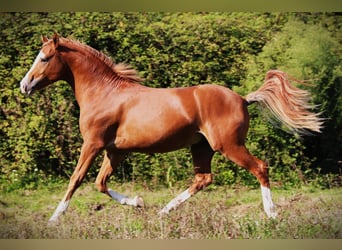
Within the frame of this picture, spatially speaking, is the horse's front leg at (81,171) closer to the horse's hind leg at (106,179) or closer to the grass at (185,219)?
the grass at (185,219)

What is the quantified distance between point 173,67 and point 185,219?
2232mm

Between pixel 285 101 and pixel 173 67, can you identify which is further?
pixel 173 67

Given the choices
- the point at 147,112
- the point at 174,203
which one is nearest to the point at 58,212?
the point at 174,203

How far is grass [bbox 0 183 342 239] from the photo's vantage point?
567 cm

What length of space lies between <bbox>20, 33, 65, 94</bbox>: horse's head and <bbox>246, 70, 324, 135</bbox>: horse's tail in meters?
1.84

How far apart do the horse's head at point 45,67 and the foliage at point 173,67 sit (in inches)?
Result: 54.7

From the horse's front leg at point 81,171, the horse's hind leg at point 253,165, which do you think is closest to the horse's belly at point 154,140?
the horse's front leg at point 81,171

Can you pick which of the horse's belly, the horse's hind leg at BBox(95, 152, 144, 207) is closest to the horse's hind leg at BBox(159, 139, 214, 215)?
the horse's belly

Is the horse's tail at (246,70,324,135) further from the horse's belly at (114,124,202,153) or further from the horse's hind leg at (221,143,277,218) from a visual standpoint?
the horse's belly at (114,124,202,153)

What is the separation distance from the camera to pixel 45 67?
19.5 ft

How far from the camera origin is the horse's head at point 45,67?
5.93m

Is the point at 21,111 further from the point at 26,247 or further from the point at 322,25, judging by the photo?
the point at 322,25

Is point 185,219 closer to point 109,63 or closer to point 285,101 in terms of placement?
point 285,101

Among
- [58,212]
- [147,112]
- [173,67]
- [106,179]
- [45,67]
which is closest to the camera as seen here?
[58,212]
